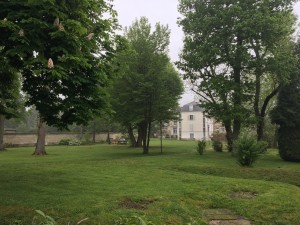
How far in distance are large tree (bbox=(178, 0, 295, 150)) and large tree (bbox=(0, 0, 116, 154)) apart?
1344 cm

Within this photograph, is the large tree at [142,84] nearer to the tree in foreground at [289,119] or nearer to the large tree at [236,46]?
the large tree at [236,46]

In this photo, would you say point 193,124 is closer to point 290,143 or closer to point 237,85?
point 237,85

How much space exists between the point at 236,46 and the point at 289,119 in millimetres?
6002

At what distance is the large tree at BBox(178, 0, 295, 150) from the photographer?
20.6 m

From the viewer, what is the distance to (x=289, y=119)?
62.3 feet

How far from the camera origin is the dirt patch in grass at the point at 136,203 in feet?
23.7

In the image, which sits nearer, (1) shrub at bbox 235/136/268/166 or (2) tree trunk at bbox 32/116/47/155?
(1) shrub at bbox 235/136/268/166

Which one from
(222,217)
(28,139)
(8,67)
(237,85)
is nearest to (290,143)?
(237,85)

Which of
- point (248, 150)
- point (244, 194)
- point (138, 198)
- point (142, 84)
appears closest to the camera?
point (138, 198)

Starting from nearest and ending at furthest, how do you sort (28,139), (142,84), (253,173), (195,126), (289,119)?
1. (253,173)
2. (289,119)
3. (142,84)
4. (28,139)
5. (195,126)

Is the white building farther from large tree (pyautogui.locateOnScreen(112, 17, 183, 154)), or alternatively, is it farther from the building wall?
large tree (pyautogui.locateOnScreen(112, 17, 183, 154))

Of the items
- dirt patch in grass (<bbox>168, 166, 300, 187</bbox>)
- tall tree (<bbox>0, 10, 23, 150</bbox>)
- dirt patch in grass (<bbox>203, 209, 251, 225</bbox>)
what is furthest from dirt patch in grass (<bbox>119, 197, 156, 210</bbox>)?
dirt patch in grass (<bbox>168, 166, 300, 187</bbox>)

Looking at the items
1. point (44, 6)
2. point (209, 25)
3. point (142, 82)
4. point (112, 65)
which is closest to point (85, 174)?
point (112, 65)

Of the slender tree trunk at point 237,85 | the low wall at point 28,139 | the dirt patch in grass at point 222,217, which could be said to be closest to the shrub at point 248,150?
the slender tree trunk at point 237,85
